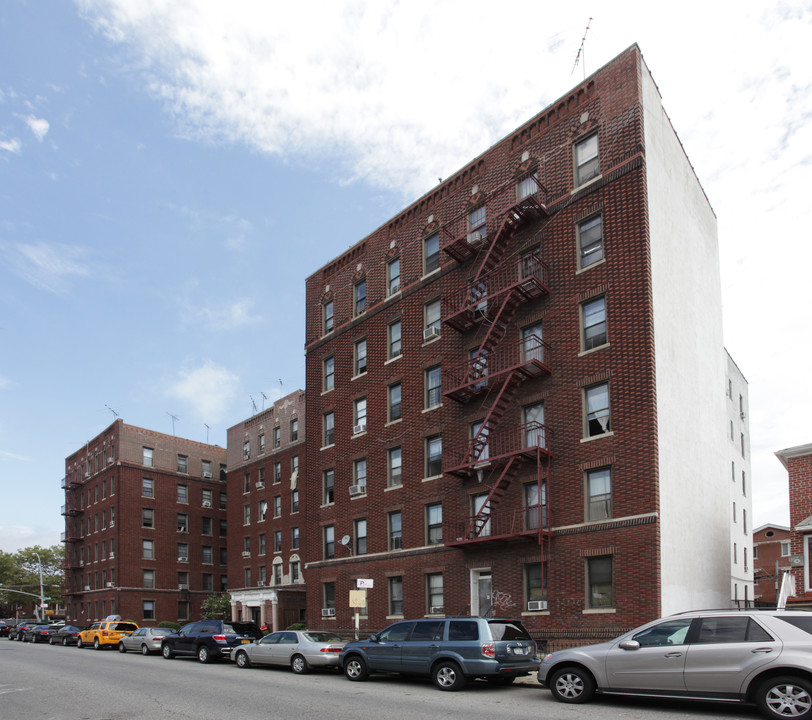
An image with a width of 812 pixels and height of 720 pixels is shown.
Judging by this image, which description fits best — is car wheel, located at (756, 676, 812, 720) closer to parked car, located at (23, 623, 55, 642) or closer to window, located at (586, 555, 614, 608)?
window, located at (586, 555, 614, 608)

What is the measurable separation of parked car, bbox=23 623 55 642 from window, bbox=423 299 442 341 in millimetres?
34510

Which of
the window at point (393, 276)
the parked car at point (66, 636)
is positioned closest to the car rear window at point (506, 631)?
the window at point (393, 276)

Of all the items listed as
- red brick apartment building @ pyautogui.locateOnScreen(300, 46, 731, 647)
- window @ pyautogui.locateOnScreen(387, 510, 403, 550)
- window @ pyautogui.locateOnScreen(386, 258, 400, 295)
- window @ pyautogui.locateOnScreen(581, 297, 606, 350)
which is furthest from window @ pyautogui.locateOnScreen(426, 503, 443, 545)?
window @ pyautogui.locateOnScreen(386, 258, 400, 295)

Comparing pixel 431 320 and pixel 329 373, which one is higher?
pixel 431 320

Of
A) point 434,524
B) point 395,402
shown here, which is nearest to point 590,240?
point 395,402

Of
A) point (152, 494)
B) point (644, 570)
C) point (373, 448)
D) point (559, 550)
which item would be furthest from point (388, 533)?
point (152, 494)

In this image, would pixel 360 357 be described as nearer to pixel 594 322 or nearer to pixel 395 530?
pixel 395 530

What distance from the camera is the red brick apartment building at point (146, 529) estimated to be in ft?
194

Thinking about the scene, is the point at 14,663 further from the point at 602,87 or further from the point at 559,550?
the point at 602,87

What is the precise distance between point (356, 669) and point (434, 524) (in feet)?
32.4

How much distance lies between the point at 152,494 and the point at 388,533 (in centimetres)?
3656

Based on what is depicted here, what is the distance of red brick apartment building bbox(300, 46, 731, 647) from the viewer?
2264 cm

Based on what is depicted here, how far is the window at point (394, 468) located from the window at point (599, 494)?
946 cm

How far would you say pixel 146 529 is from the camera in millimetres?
60500
